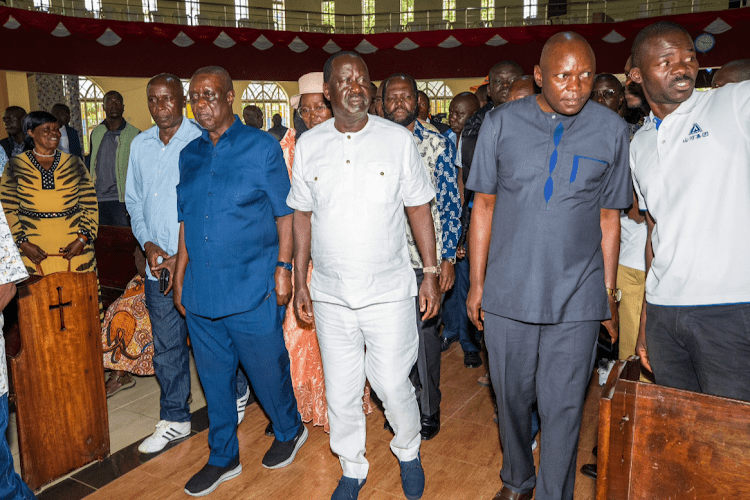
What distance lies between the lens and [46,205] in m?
3.17

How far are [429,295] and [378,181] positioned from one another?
1.63 ft

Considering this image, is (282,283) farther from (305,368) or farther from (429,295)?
(305,368)

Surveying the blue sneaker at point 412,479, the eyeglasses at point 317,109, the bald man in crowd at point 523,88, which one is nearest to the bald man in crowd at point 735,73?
the bald man in crowd at point 523,88

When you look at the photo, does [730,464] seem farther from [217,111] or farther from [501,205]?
[217,111]

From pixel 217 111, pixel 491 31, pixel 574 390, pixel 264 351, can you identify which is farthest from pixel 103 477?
pixel 491 31

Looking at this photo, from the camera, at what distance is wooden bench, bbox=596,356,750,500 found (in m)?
1.12

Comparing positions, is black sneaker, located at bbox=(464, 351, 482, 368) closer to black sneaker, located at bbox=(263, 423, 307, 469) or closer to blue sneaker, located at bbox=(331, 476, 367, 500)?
black sneaker, located at bbox=(263, 423, 307, 469)

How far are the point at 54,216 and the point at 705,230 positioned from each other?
313 cm

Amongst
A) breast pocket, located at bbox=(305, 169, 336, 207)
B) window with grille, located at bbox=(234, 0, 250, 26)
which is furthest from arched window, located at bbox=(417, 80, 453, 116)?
breast pocket, located at bbox=(305, 169, 336, 207)

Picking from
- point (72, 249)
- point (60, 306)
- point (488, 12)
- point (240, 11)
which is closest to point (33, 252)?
point (72, 249)

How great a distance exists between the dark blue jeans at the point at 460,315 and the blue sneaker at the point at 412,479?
1570 mm

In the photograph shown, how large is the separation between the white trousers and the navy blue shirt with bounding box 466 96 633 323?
42 cm

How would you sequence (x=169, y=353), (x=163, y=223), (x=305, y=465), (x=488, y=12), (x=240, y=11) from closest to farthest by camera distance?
(x=305, y=465) < (x=163, y=223) < (x=169, y=353) < (x=240, y=11) < (x=488, y=12)

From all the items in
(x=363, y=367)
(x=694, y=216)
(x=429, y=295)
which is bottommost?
(x=363, y=367)
